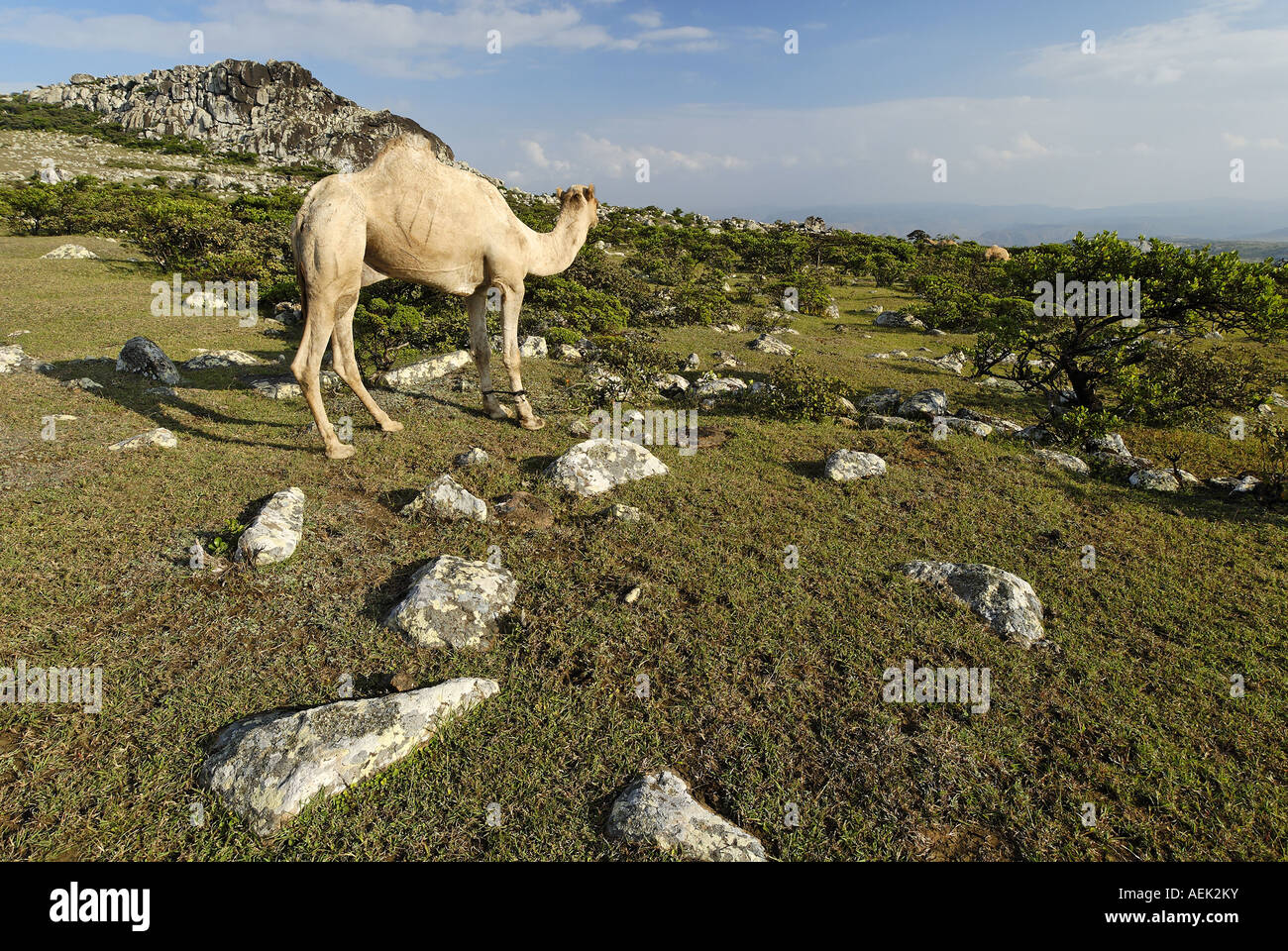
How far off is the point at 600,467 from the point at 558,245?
13.8 ft

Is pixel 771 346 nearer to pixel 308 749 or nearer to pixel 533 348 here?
pixel 533 348

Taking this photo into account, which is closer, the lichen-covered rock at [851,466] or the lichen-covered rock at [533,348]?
A: the lichen-covered rock at [851,466]

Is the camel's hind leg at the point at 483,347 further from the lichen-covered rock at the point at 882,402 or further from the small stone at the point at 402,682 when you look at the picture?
the lichen-covered rock at the point at 882,402

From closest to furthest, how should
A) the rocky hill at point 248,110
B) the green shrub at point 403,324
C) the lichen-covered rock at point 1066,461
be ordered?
the lichen-covered rock at point 1066,461 → the green shrub at point 403,324 → the rocky hill at point 248,110

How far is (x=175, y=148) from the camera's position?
76.4 m

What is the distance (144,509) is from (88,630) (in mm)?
2176

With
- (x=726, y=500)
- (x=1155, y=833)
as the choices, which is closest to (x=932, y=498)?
(x=726, y=500)

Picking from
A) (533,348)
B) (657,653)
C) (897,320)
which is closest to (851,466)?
(657,653)

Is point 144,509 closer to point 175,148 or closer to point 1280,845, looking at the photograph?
point 1280,845

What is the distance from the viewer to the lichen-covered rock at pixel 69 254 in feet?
75.1

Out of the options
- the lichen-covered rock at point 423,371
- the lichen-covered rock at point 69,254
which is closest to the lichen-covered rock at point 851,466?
the lichen-covered rock at point 423,371

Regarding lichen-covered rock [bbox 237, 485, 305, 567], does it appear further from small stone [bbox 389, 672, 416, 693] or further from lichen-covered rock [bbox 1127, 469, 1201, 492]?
lichen-covered rock [bbox 1127, 469, 1201, 492]

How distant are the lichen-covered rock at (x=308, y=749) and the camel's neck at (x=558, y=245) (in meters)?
7.40

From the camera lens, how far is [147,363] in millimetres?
11102
